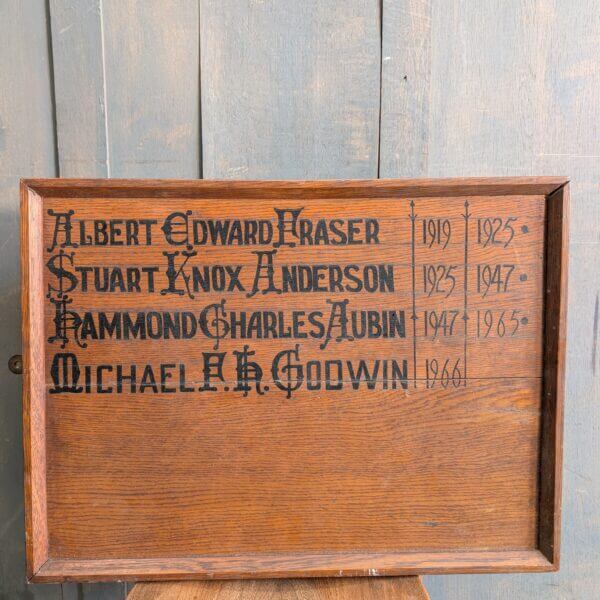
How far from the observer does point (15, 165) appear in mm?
871

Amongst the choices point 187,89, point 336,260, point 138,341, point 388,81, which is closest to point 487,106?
point 388,81

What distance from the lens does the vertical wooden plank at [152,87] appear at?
86cm

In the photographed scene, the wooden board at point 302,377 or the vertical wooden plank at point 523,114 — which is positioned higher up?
the vertical wooden plank at point 523,114

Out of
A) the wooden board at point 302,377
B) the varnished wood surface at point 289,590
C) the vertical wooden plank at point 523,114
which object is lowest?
the varnished wood surface at point 289,590

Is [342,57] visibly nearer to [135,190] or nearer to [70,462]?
[135,190]

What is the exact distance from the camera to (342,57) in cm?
86

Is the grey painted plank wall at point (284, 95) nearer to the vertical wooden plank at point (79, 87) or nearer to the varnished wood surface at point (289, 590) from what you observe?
the vertical wooden plank at point (79, 87)

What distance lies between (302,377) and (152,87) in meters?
0.56

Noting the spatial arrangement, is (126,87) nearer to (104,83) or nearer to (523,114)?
(104,83)

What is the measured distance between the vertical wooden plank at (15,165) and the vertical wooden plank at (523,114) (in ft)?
1.96

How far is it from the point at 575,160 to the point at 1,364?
1.10 m

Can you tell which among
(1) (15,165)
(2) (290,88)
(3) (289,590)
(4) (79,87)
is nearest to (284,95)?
(2) (290,88)

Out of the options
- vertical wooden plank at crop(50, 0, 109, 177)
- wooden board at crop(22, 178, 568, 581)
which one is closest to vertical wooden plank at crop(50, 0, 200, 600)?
vertical wooden plank at crop(50, 0, 109, 177)

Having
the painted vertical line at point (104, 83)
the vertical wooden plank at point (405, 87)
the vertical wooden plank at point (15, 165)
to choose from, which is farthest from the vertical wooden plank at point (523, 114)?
the vertical wooden plank at point (15, 165)
